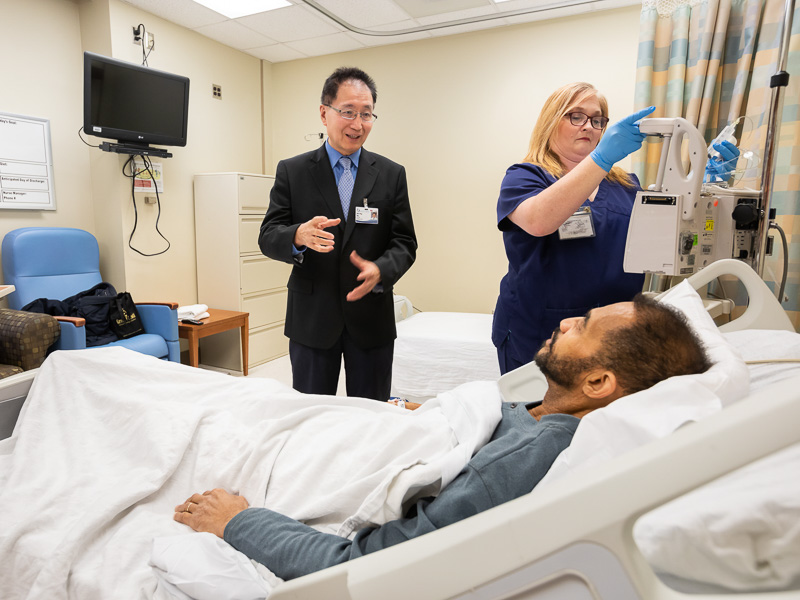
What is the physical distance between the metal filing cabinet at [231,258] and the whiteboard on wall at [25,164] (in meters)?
1.04

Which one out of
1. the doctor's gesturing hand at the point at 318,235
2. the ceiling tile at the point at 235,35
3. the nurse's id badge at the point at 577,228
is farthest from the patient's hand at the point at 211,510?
the ceiling tile at the point at 235,35

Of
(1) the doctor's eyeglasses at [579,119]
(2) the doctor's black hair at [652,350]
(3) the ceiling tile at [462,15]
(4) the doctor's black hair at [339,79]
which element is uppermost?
(3) the ceiling tile at [462,15]

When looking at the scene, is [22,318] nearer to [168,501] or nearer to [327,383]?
[327,383]

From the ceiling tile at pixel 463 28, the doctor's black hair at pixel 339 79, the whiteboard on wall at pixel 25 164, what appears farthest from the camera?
the ceiling tile at pixel 463 28

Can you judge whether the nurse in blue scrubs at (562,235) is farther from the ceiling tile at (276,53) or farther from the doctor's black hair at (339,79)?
the ceiling tile at (276,53)

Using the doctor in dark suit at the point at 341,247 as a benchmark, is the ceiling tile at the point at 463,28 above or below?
above

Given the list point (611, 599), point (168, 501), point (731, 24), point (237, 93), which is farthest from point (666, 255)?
point (237, 93)

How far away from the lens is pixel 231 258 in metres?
4.06

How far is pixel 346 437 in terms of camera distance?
118 centimetres

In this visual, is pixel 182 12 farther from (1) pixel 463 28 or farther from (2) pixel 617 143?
(2) pixel 617 143

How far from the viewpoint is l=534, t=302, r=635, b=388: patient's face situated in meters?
1.02

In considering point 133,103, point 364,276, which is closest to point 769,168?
point 364,276

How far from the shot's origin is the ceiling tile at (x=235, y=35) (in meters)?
3.97

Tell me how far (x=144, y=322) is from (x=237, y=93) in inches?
93.7
